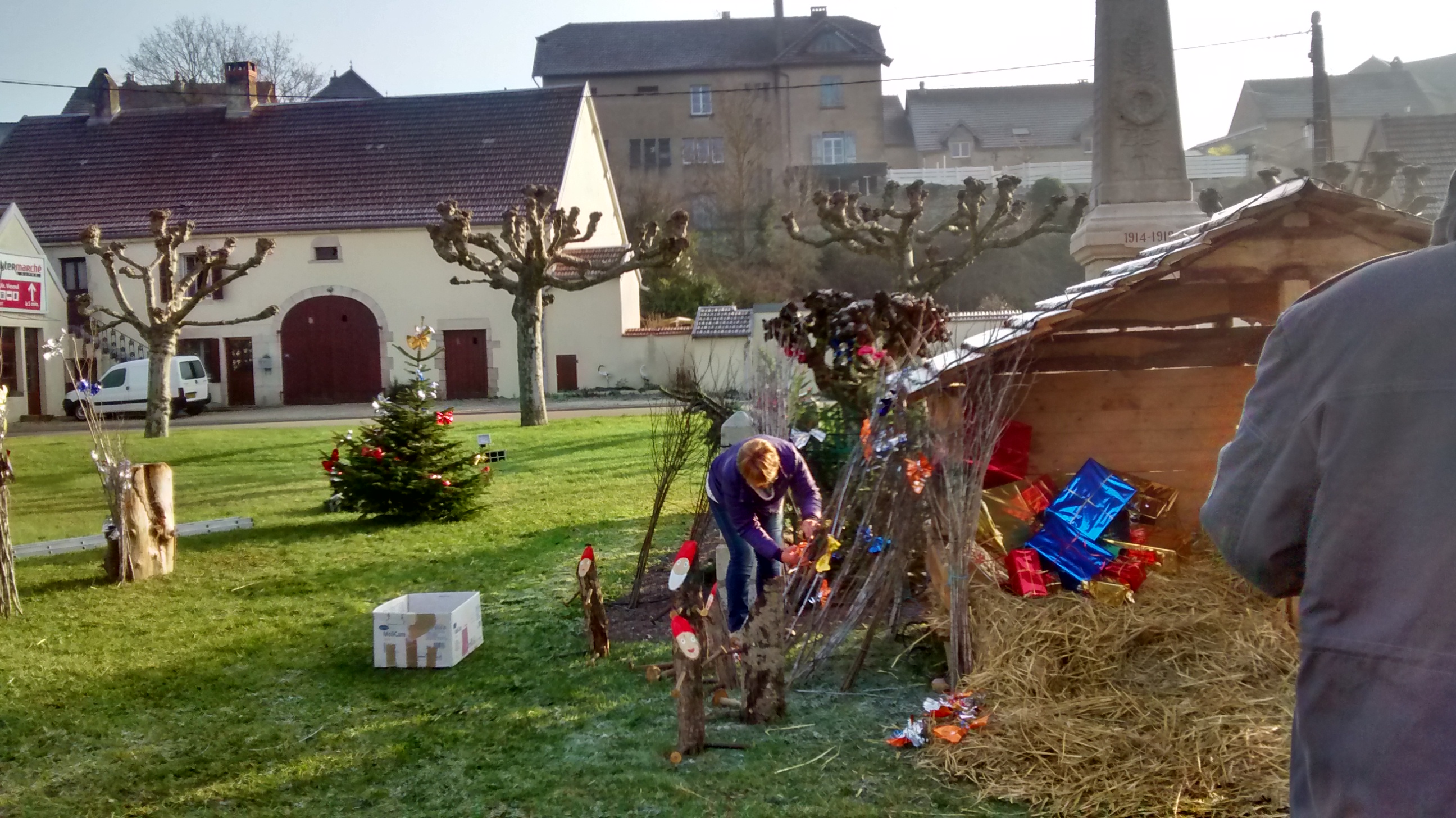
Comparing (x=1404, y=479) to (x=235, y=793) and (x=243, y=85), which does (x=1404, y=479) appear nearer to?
(x=235, y=793)

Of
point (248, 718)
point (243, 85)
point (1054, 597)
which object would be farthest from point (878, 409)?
point (243, 85)

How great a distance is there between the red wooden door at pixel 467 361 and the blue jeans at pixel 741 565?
2549 cm

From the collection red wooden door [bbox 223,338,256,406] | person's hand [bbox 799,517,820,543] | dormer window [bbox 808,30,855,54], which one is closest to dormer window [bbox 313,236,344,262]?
red wooden door [bbox 223,338,256,406]

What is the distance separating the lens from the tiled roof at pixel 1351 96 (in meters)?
47.4

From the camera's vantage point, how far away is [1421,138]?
102 ft

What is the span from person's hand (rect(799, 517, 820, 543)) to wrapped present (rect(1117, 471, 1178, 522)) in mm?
1728

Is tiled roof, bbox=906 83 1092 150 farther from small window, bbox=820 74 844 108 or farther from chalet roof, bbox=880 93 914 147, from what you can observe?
small window, bbox=820 74 844 108

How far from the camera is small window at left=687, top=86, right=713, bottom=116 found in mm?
52844

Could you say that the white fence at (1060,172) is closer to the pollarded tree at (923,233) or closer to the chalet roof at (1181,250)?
the pollarded tree at (923,233)

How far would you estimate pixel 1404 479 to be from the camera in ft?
5.31

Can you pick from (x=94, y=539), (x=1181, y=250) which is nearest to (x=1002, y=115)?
(x=94, y=539)

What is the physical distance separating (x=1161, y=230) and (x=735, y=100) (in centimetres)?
4338

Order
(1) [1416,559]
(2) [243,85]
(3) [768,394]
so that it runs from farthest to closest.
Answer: (2) [243,85] < (3) [768,394] < (1) [1416,559]

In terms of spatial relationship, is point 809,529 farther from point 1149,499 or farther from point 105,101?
point 105,101
